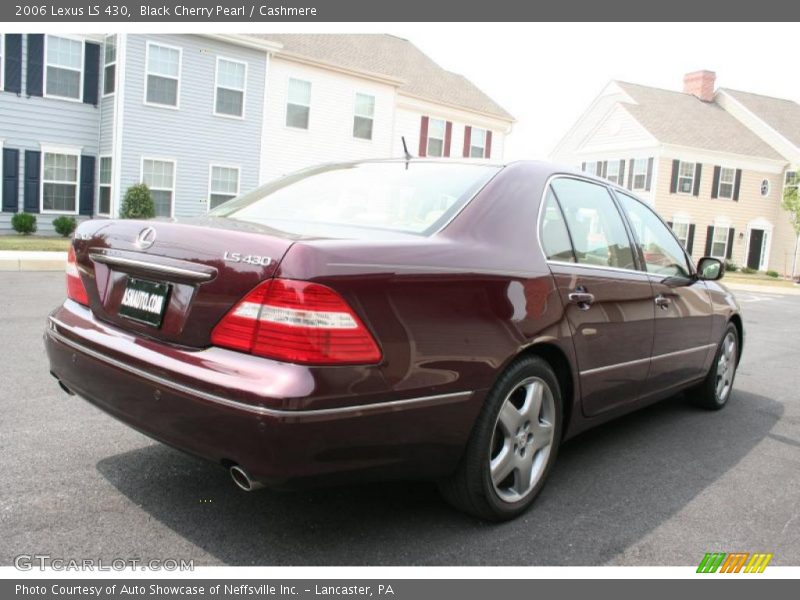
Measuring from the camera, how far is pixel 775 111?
38188 millimetres

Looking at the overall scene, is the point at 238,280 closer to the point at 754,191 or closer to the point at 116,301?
the point at 116,301

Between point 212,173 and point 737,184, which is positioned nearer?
point 212,173

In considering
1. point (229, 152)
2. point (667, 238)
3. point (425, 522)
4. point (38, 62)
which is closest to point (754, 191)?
point (229, 152)

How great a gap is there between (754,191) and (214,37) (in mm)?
27538

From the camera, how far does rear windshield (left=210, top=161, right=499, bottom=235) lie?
3.04m

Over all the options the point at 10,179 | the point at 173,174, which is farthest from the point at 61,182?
the point at 173,174

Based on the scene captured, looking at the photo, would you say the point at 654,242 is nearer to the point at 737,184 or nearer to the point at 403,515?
the point at 403,515

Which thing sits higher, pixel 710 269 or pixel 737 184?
pixel 737 184

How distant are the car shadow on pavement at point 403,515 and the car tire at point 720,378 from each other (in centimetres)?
125

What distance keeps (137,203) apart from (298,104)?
6.62 meters

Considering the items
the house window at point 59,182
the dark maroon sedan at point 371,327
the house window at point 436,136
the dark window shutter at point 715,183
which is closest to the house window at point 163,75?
the house window at point 59,182

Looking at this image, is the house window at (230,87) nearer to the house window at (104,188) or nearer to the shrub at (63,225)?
the house window at (104,188)

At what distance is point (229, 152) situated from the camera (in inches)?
821

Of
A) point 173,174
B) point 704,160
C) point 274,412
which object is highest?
A: point 704,160
